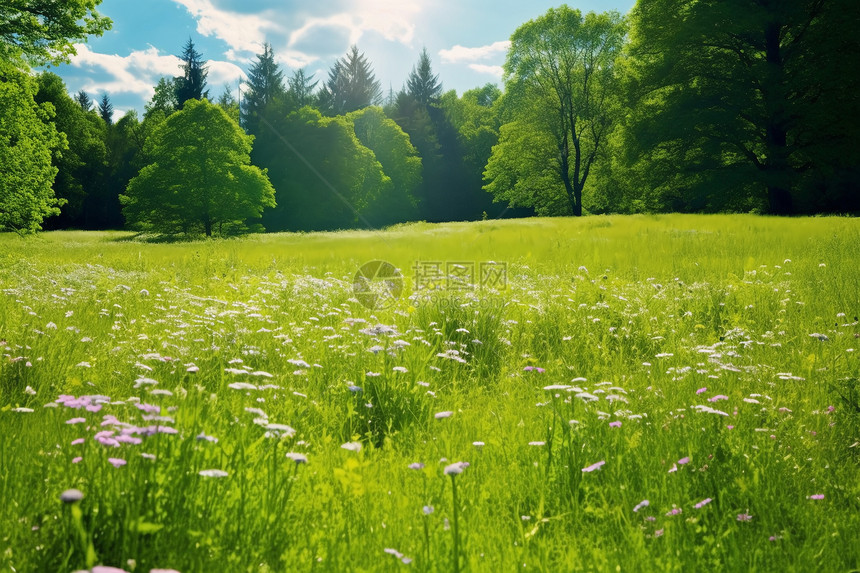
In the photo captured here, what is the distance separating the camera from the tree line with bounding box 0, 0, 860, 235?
24562 millimetres

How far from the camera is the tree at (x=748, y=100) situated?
979 inches

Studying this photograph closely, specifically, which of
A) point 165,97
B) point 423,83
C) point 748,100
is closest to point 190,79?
point 165,97

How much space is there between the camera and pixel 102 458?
1958mm

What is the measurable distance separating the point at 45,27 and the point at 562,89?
35655 mm

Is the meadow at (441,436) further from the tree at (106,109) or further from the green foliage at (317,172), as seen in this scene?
the tree at (106,109)

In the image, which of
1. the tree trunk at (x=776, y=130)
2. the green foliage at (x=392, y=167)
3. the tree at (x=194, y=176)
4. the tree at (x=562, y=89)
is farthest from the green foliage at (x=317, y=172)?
the tree trunk at (x=776, y=130)

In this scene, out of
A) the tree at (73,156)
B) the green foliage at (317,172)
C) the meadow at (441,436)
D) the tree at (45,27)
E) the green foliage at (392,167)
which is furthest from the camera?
the green foliage at (392,167)

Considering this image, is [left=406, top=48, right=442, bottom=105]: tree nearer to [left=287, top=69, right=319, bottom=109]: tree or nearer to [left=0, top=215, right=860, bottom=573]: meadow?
[left=287, top=69, right=319, bottom=109]: tree

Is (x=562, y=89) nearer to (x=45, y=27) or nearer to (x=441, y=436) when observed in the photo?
(x=45, y=27)

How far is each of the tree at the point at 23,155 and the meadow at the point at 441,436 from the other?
18.3 metres

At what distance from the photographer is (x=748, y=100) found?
1042 inches

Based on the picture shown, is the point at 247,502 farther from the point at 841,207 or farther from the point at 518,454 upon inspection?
the point at 841,207

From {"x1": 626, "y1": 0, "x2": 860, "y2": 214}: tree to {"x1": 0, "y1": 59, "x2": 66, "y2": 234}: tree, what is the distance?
101 feet

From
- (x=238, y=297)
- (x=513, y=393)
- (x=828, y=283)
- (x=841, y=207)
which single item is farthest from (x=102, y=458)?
(x=841, y=207)
